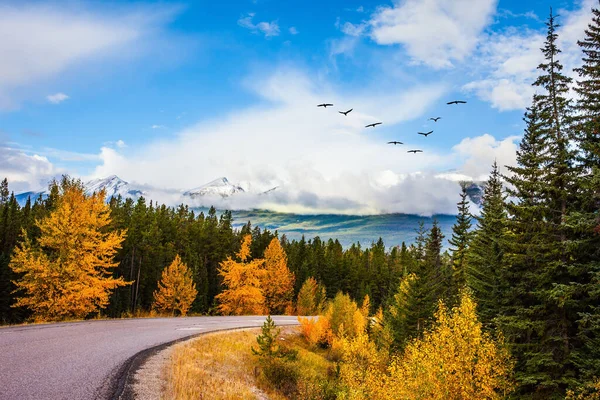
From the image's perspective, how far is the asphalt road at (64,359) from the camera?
7137mm

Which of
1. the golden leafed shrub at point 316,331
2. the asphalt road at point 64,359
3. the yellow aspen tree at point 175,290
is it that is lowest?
the golden leafed shrub at point 316,331

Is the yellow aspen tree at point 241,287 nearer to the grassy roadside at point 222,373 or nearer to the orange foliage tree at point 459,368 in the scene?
the grassy roadside at point 222,373

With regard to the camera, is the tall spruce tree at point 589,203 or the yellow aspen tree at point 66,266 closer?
the tall spruce tree at point 589,203

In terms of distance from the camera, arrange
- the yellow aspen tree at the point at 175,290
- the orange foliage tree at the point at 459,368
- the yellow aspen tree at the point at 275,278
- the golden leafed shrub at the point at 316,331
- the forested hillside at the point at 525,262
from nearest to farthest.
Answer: the forested hillside at the point at 525,262 → the orange foliage tree at the point at 459,368 → the golden leafed shrub at the point at 316,331 → the yellow aspen tree at the point at 175,290 → the yellow aspen tree at the point at 275,278

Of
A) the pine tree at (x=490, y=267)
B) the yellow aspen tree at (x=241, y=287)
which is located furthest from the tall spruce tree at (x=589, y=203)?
the yellow aspen tree at (x=241, y=287)

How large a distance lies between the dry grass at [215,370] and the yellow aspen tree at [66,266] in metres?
8.89

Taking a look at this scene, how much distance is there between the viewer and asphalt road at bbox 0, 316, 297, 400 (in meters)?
7.14

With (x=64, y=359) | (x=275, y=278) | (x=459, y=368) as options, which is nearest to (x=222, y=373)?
(x=64, y=359)

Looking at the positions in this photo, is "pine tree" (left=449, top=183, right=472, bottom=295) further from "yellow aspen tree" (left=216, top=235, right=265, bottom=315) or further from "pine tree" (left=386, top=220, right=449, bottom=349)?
"yellow aspen tree" (left=216, top=235, right=265, bottom=315)

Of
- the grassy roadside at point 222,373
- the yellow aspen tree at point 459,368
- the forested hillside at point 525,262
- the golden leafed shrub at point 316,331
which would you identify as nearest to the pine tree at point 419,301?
the forested hillside at point 525,262

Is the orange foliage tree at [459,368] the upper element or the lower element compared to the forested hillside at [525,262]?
lower

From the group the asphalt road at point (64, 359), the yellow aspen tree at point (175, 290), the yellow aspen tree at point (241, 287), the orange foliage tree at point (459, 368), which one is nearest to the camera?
the asphalt road at point (64, 359)

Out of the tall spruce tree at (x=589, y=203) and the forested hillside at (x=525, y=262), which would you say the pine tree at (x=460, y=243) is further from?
the tall spruce tree at (x=589, y=203)

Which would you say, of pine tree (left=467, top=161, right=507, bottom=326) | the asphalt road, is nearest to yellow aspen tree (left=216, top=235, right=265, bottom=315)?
pine tree (left=467, top=161, right=507, bottom=326)
